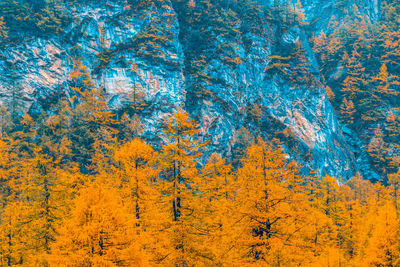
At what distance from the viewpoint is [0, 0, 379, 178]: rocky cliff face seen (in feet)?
185

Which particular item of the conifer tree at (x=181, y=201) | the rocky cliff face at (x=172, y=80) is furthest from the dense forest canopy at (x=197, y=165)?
the rocky cliff face at (x=172, y=80)

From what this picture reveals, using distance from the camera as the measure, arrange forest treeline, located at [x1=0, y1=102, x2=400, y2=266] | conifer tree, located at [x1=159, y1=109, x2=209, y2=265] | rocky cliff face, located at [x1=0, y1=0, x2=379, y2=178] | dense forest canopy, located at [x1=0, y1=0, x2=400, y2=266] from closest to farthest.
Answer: forest treeline, located at [x1=0, y1=102, x2=400, y2=266] < dense forest canopy, located at [x1=0, y1=0, x2=400, y2=266] < conifer tree, located at [x1=159, y1=109, x2=209, y2=265] < rocky cliff face, located at [x1=0, y1=0, x2=379, y2=178]

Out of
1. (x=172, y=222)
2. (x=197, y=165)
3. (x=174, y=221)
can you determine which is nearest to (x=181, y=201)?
(x=174, y=221)

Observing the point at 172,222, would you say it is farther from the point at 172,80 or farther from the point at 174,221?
the point at 172,80

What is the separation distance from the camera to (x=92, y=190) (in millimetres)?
10797

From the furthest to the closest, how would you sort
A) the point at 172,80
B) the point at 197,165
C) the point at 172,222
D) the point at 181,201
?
the point at 172,80, the point at 197,165, the point at 181,201, the point at 172,222

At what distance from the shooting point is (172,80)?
62500mm

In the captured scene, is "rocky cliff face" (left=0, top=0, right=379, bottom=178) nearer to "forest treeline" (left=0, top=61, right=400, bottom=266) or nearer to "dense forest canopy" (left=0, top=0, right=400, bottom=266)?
"dense forest canopy" (left=0, top=0, right=400, bottom=266)

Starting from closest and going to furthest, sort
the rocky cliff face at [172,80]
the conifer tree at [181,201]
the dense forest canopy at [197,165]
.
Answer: the dense forest canopy at [197,165], the conifer tree at [181,201], the rocky cliff face at [172,80]

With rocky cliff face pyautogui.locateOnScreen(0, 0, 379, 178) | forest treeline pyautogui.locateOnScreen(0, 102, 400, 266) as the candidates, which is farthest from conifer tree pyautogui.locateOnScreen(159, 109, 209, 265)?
rocky cliff face pyautogui.locateOnScreen(0, 0, 379, 178)

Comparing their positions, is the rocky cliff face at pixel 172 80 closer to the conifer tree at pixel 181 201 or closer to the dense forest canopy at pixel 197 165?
the dense forest canopy at pixel 197 165

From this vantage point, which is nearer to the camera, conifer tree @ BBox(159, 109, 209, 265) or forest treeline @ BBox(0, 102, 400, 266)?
forest treeline @ BBox(0, 102, 400, 266)

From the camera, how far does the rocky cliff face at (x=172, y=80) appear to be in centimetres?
5644

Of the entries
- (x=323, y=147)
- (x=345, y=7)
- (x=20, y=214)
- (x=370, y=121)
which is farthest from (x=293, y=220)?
(x=345, y=7)
